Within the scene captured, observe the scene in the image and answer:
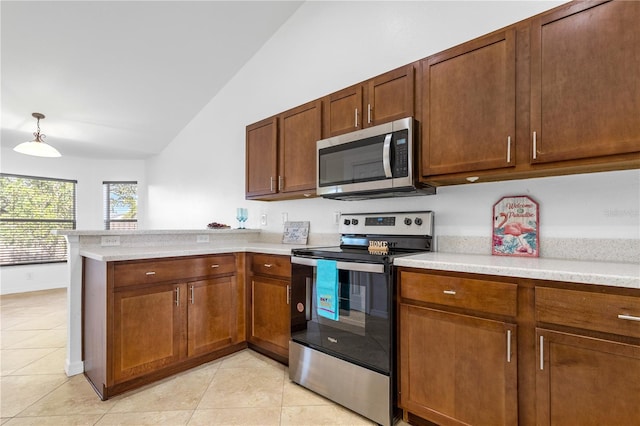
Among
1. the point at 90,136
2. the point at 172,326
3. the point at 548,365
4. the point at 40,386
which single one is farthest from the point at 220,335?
the point at 90,136

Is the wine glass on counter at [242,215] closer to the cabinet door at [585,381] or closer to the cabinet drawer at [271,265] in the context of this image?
the cabinet drawer at [271,265]

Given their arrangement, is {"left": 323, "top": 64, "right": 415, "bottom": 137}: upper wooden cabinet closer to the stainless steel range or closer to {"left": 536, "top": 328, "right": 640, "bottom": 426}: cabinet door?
the stainless steel range

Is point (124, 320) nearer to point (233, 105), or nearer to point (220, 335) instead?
point (220, 335)

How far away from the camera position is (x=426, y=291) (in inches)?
64.0

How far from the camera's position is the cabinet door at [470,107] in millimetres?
1626

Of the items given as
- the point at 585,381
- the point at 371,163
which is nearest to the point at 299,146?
the point at 371,163

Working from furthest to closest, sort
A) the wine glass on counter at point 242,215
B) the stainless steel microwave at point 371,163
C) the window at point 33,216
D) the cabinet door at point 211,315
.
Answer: the window at point 33,216 < the wine glass on counter at point 242,215 < the cabinet door at point 211,315 < the stainless steel microwave at point 371,163

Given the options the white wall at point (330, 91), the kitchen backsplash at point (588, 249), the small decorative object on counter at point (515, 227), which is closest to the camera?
the kitchen backsplash at point (588, 249)

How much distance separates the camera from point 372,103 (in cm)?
217

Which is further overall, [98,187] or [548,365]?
[98,187]

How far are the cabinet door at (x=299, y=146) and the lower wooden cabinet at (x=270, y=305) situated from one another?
2.19 feet

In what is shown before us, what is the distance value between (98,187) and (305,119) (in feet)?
17.5

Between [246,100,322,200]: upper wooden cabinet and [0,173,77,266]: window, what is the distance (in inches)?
182

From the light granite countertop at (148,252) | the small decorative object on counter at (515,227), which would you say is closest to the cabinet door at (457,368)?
the small decorative object on counter at (515,227)
